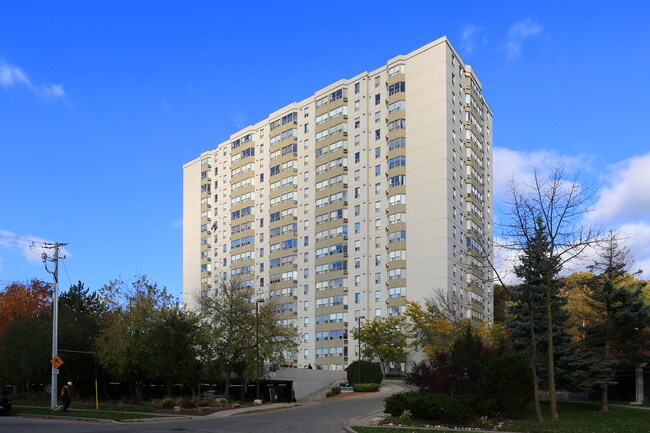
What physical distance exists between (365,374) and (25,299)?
44.2 m

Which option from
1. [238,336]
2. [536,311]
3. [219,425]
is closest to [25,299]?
[238,336]

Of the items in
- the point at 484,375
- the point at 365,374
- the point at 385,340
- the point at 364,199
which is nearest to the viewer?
the point at 484,375

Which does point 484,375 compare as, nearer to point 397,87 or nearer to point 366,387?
point 366,387

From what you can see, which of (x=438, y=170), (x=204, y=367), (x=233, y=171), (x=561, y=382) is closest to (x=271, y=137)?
(x=233, y=171)

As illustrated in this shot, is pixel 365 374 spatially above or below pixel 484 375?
below

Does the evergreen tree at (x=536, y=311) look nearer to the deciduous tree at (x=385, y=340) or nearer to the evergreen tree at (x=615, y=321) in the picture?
the evergreen tree at (x=615, y=321)

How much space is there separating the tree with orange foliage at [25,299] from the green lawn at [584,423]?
65.4 m

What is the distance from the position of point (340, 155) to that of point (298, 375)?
4014cm

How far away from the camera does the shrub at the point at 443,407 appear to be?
29.5 m

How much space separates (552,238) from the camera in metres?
29.2

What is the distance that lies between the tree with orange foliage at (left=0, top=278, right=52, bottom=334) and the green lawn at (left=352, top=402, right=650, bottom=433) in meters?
65.4

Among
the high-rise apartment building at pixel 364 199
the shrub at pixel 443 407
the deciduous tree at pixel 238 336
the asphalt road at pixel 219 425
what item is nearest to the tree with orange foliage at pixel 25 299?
the high-rise apartment building at pixel 364 199

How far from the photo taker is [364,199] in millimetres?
99812

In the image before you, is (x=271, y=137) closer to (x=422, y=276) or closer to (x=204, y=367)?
(x=422, y=276)
